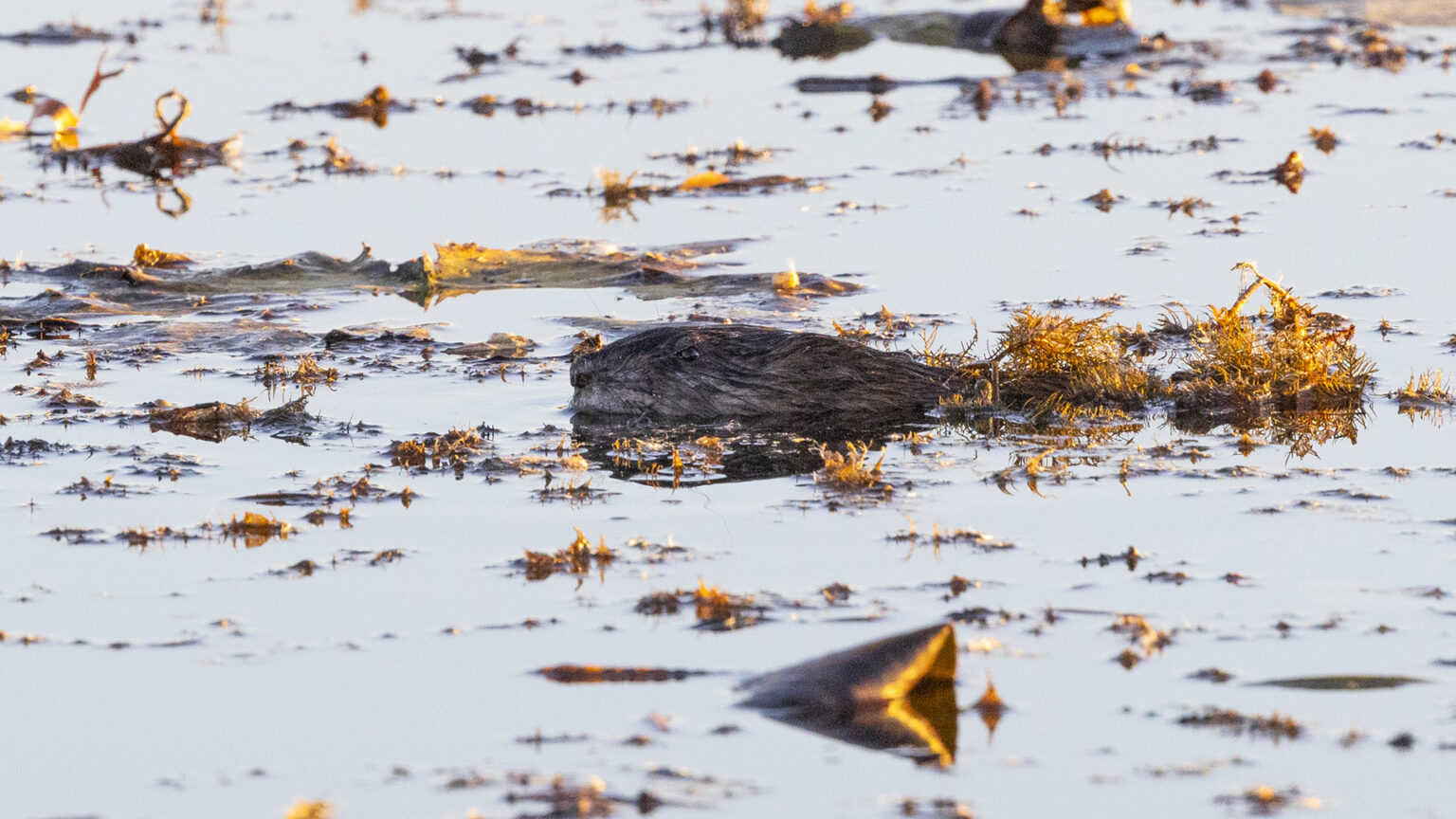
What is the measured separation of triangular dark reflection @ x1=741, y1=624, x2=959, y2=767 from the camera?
534cm

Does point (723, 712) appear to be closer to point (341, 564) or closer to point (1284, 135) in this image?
point (341, 564)

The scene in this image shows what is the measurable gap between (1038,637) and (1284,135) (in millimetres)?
12715

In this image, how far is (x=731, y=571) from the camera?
6816 mm

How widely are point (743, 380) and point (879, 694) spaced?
3.84m

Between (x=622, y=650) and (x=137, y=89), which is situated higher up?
(x=137, y=89)

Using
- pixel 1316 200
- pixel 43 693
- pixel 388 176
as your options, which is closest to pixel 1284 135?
pixel 1316 200

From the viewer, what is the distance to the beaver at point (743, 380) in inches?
361

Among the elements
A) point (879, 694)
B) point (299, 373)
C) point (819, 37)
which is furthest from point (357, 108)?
point (879, 694)

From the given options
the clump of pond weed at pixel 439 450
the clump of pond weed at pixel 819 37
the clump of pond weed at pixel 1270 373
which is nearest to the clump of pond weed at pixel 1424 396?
the clump of pond weed at pixel 1270 373

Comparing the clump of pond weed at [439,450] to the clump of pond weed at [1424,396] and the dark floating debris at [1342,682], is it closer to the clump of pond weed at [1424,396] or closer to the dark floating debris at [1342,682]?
the dark floating debris at [1342,682]

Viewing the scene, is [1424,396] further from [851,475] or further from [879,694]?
[879,694]

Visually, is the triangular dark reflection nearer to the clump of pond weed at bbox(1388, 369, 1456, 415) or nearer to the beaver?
the beaver

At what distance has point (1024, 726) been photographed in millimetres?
5359

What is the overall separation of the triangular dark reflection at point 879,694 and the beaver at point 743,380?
3.57 m
